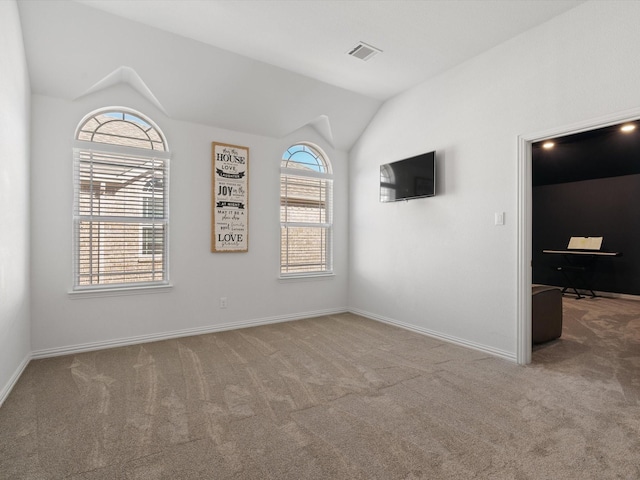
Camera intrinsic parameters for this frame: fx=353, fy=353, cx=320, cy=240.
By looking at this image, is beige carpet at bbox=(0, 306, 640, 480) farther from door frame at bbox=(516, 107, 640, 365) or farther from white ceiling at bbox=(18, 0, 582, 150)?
white ceiling at bbox=(18, 0, 582, 150)

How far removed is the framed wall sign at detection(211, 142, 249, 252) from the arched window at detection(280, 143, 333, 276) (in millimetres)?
572

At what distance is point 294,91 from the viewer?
4266 mm

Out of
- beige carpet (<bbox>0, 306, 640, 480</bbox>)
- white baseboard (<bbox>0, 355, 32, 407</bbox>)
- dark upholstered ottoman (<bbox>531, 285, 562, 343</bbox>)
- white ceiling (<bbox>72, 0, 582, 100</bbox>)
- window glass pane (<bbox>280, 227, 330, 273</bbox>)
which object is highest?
white ceiling (<bbox>72, 0, 582, 100</bbox>)

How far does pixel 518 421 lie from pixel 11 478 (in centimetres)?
275

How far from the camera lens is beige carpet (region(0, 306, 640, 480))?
1.78m

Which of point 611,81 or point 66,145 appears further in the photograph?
point 66,145

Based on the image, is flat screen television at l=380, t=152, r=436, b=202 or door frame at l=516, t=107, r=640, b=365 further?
flat screen television at l=380, t=152, r=436, b=202

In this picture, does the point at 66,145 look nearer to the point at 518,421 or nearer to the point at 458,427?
the point at 458,427

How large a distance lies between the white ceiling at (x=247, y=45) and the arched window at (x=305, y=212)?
0.82m

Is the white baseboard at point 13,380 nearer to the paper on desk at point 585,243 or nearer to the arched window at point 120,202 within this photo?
the arched window at point 120,202

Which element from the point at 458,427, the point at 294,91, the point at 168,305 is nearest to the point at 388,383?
the point at 458,427

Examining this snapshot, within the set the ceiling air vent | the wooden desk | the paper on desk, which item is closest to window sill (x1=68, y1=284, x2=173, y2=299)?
the ceiling air vent

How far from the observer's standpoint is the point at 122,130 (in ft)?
12.5

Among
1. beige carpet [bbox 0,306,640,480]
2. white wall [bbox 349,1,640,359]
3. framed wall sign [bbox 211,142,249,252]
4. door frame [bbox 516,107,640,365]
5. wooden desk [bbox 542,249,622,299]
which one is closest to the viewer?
beige carpet [bbox 0,306,640,480]
